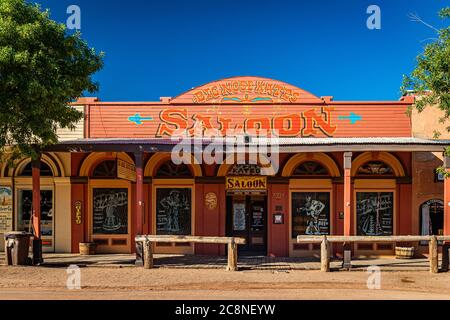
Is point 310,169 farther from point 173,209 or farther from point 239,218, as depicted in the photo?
point 173,209

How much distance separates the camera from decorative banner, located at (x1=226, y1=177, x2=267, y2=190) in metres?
17.0

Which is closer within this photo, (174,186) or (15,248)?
(15,248)

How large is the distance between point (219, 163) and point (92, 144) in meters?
4.39

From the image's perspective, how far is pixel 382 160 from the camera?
16.8m

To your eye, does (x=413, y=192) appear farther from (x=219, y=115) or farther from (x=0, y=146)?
(x=0, y=146)

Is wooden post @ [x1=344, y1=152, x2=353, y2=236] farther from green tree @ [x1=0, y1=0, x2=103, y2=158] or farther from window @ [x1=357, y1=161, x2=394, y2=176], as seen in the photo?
green tree @ [x1=0, y1=0, x2=103, y2=158]

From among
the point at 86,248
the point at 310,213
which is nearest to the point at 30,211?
the point at 86,248

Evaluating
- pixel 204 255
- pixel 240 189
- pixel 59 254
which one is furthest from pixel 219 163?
pixel 59 254

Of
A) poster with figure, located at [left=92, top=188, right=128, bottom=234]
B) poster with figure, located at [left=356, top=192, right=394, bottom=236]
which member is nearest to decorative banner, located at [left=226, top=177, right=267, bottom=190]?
poster with figure, located at [left=356, top=192, right=394, bottom=236]

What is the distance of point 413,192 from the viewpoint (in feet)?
54.6

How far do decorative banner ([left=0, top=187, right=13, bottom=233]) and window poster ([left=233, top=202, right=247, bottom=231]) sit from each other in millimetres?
7699

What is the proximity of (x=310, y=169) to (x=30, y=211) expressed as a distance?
971 centimetres

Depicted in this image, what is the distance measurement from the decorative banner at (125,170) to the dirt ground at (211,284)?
273cm

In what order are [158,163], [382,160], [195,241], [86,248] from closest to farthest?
[195,241] < [86,248] < [382,160] < [158,163]
